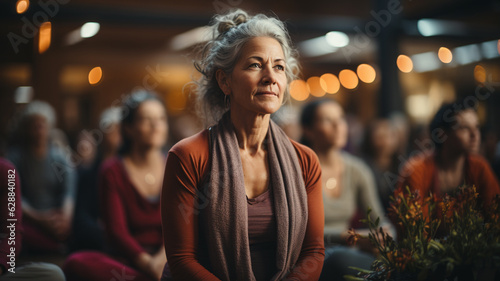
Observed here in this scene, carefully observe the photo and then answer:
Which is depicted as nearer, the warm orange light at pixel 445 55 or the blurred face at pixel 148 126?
the blurred face at pixel 148 126

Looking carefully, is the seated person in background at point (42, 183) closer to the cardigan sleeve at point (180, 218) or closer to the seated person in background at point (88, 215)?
the seated person in background at point (88, 215)

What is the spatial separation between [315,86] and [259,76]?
379 inches

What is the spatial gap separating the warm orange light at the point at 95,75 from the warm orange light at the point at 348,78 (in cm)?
507

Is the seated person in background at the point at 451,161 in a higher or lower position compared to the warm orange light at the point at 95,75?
lower

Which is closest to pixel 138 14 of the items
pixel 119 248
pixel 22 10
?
pixel 22 10

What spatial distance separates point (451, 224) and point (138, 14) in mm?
3884

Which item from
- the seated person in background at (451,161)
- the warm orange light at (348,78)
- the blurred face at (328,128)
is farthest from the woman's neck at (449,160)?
the warm orange light at (348,78)

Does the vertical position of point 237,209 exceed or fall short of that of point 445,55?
it falls short

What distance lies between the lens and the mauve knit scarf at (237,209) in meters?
1.56

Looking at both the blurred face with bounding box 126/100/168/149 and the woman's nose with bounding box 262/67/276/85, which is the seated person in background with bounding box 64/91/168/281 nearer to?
the blurred face with bounding box 126/100/168/149

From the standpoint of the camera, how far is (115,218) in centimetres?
245

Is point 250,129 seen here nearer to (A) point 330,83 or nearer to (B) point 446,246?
(B) point 446,246

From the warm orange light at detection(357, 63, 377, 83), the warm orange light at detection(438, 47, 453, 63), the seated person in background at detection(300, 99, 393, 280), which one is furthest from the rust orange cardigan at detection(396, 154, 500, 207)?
the warm orange light at detection(357, 63, 377, 83)

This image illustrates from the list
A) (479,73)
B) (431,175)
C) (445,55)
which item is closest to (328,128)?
(431,175)
